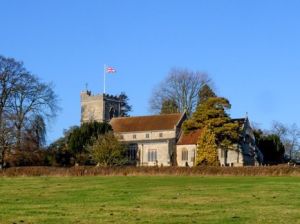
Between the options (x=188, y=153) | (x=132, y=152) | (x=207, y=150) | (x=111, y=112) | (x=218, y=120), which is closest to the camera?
(x=207, y=150)

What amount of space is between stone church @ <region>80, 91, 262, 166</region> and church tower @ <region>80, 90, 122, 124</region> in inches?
224

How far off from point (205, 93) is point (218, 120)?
38.2 ft

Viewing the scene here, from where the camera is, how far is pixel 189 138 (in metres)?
79.9

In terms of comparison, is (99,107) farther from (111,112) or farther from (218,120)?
(218,120)

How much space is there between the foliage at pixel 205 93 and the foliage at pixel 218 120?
8142 mm

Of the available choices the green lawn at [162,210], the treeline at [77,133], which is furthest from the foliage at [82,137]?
the green lawn at [162,210]

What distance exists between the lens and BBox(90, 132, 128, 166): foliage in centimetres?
7262

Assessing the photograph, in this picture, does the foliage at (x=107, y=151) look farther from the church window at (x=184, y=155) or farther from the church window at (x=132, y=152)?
the church window at (x=132, y=152)

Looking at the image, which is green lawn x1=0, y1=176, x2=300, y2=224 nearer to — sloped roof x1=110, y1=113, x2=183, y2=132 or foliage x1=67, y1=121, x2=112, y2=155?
foliage x1=67, y1=121, x2=112, y2=155

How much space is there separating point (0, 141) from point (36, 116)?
721cm

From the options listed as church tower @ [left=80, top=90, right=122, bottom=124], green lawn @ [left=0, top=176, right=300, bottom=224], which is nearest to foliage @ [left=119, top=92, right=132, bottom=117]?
church tower @ [left=80, top=90, right=122, bottom=124]

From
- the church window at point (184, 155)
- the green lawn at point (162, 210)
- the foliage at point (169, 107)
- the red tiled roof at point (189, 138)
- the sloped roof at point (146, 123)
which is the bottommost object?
the green lawn at point (162, 210)

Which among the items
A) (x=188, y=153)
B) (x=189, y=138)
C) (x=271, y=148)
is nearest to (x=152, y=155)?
(x=188, y=153)

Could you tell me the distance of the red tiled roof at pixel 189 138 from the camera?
254 feet
